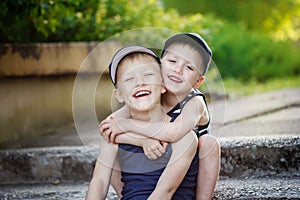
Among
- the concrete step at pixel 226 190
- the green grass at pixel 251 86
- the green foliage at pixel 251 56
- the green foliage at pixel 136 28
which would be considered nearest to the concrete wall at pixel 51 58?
the green foliage at pixel 136 28

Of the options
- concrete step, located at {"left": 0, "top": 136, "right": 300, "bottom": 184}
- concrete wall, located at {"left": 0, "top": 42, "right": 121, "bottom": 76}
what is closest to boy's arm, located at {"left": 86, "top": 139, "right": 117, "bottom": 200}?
concrete step, located at {"left": 0, "top": 136, "right": 300, "bottom": 184}

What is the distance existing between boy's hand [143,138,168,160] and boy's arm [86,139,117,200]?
0.13 m

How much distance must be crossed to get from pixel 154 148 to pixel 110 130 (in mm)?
186

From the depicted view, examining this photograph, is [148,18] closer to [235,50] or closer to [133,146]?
[133,146]

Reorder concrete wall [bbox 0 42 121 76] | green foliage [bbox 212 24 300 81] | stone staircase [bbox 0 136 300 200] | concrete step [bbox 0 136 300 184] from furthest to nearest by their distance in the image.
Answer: green foliage [bbox 212 24 300 81]
concrete wall [bbox 0 42 121 76]
concrete step [bbox 0 136 300 184]
stone staircase [bbox 0 136 300 200]

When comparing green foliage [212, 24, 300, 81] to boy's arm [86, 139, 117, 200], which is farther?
green foliage [212, 24, 300, 81]

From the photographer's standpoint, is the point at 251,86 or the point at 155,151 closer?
the point at 155,151

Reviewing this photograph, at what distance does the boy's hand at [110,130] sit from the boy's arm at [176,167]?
0.22m

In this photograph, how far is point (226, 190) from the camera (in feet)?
7.96

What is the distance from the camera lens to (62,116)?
397 cm

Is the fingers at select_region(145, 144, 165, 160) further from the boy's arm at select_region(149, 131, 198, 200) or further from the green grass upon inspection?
the green grass

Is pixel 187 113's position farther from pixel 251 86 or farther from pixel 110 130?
pixel 251 86

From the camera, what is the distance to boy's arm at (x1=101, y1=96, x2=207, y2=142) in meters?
2.17

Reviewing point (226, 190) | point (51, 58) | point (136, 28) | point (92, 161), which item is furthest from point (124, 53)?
point (136, 28)
